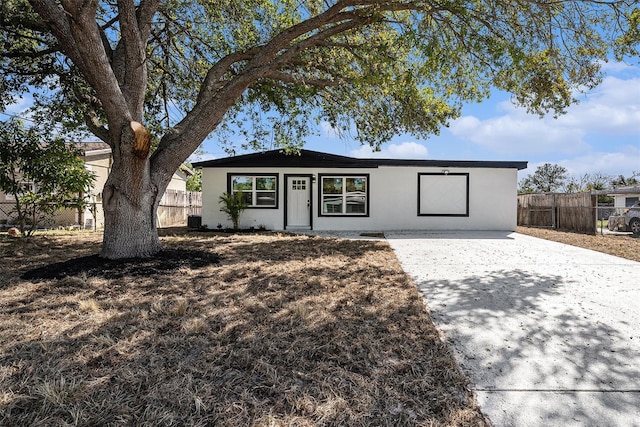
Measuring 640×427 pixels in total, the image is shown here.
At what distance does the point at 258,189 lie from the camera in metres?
12.9

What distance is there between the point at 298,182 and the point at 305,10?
5867 millimetres

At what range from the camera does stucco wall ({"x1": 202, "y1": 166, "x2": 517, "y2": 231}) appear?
1280 centimetres

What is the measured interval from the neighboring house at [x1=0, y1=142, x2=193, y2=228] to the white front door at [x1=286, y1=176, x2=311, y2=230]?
5.79 metres

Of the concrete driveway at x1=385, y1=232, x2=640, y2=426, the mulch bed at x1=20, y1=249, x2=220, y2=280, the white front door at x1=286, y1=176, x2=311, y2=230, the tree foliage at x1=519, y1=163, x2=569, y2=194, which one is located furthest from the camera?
the tree foliage at x1=519, y1=163, x2=569, y2=194

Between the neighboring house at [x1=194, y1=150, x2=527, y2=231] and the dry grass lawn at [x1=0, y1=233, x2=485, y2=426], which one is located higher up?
the neighboring house at [x1=194, y1=150, x2=527, y2=231]

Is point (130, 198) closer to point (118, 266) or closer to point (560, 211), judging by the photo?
point (118, 266)

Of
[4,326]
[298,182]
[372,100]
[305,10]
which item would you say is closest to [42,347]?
[4,326]

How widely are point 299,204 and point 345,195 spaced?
174 centimetres

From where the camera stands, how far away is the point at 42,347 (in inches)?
107

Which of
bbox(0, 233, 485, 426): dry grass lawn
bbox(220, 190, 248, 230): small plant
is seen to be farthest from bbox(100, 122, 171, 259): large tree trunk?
bbox(220, 190, 248, 230): small plant

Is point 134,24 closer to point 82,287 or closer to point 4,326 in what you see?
point 82,287

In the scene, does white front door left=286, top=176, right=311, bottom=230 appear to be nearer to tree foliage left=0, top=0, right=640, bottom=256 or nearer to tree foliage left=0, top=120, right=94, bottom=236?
tree foliage left=0, top=0, right=640, bottom=256

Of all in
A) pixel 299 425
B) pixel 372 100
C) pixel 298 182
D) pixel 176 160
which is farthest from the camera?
pixel 298 182

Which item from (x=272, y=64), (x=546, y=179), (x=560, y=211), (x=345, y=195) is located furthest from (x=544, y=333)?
(x=546, y=179)
